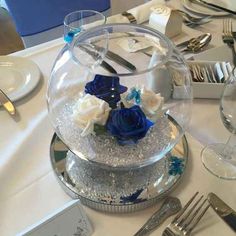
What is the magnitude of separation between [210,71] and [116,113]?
0.35 meters

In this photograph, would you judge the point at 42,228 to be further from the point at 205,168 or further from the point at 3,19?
the point at 3,19

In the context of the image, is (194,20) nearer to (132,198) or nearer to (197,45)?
(197,45)

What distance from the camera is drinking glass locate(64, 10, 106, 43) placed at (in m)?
0.88

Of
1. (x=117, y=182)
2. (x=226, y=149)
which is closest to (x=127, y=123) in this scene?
(x=117, y=182)

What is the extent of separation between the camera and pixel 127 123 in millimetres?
453

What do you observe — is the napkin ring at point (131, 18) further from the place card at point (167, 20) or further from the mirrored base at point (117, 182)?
the mirrored base at point (117, 182)

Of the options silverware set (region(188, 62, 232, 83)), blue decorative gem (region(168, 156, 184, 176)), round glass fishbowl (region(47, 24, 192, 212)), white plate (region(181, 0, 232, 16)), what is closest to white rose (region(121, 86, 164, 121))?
round glass fishbowl (region(47, 24, 192, 212))

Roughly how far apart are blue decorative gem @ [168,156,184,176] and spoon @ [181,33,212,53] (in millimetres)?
386

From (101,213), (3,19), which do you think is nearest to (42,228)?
(101,213)

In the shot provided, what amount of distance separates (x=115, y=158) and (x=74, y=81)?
0.18 meters

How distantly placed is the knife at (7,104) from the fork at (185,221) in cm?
41

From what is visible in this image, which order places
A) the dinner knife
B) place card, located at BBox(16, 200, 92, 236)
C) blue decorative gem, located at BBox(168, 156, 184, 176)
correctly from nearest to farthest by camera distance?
1. place card, located at BBox(16, 200, 92, 236)
2. blue decorative gem, located at BBox(168, 156, 184, 176)
3. the dinner knife

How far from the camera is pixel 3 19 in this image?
2568 mm

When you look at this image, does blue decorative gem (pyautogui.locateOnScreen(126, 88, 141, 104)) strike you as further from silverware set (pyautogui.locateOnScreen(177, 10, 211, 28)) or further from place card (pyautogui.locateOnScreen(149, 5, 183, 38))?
silverware set (pyautogui.locateOnScreen(177, 10, 211, 28))
